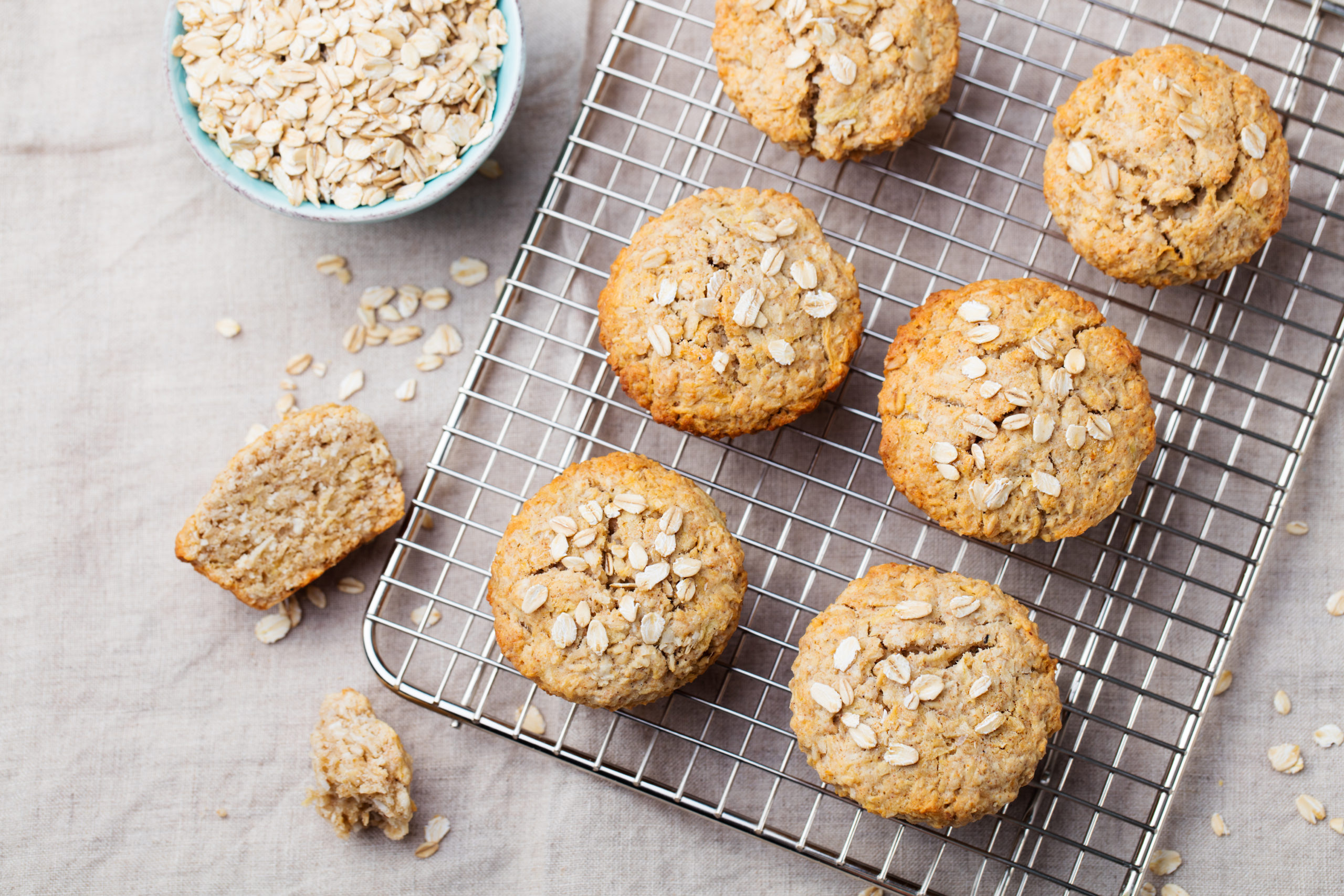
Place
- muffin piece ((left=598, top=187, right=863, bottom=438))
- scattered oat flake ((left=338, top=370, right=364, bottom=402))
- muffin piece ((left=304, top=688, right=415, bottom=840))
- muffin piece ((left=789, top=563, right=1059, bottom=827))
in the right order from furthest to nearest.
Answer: scattered oat flake ((left=338, top=370, right=364, bottom=402)), muffin piece ((left=304, top=688, right=415, bottom=840)), muffin piece ((left=598, top=187, right=863, bottom=438)), muffin piece ((left=789, top=563, right=1059, bottom=827))

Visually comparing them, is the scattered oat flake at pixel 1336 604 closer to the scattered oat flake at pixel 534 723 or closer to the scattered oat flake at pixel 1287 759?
the scattered oat flake at pixel 1287 759

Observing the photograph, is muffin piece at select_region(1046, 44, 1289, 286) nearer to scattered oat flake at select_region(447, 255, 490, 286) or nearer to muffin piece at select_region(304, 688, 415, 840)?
scattered oat flake at select_region(447, 255, 490, 286)

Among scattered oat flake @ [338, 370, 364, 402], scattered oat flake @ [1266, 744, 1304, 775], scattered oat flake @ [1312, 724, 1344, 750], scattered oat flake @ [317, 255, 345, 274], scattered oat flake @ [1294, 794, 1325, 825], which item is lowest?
scattered oat flake @ [1294, 794, 1325, 825]

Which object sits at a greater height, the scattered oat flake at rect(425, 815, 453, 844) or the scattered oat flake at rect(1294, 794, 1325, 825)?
the scattered oat flake at rect(1294, 794, 1325, 825)

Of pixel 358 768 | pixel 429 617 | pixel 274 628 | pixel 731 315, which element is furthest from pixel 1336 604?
pixel 274 628

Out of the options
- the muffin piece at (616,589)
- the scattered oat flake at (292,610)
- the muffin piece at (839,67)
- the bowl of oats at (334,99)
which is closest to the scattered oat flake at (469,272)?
the bowl of oats at (334,99)

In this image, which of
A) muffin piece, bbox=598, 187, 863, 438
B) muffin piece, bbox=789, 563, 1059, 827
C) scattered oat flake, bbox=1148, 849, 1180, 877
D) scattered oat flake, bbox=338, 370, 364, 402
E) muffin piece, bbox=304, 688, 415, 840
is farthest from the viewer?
scattered oat flake, bbox=338, 370, 364, 402

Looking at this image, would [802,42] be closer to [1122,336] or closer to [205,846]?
[1122,336]

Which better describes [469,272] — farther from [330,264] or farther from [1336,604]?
[1336,604]

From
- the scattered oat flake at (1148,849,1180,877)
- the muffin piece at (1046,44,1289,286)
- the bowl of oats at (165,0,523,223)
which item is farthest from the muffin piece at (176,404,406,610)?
the scattered oat flake at (1148,849,1180,877)

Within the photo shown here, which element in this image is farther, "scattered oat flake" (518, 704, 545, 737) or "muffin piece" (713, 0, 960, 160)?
"scattered oat flake" (518, 704, 545, 737)
